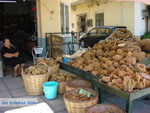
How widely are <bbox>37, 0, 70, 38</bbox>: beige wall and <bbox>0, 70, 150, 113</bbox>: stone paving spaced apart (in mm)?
3055

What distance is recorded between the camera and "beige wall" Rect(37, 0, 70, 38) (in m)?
7.35

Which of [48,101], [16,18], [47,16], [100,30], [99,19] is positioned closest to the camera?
[48,101]

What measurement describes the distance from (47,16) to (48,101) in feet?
15.6

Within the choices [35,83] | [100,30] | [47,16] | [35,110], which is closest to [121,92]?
[35,110]

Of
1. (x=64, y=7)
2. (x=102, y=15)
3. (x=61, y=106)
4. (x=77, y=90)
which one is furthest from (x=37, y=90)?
(x=102, y=15)

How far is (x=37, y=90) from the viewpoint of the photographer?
383 centimetres

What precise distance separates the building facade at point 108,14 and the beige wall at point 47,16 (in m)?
5.99

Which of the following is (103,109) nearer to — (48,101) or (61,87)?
(48,101)

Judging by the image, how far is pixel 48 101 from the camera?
356cm

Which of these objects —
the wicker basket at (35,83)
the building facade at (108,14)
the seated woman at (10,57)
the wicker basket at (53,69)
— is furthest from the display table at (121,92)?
the building facade at (108,14)

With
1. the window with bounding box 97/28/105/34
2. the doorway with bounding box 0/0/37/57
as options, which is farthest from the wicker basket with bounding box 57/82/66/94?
the doorway with bounding box 0/0/37/57

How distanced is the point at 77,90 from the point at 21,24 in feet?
36.6

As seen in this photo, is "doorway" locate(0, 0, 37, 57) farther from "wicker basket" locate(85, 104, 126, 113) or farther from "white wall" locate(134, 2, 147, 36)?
"wicker basket" locate(85, 104, 126, 113)

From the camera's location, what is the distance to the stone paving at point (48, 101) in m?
3.24
